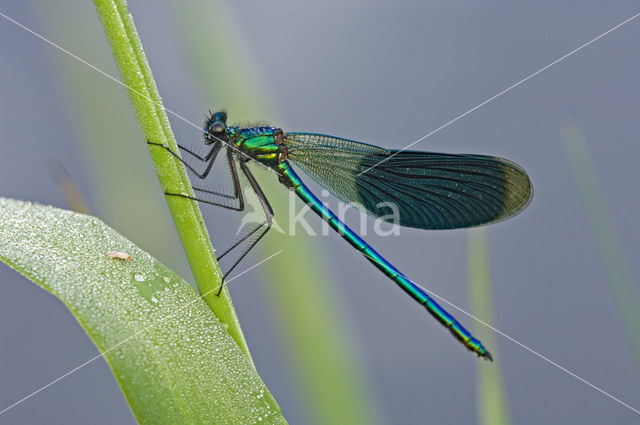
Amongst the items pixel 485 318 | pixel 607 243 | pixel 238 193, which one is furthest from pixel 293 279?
pixel 607 243

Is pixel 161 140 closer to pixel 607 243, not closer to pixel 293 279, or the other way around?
pixel 293 279

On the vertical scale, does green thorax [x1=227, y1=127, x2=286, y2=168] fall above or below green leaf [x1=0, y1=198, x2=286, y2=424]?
above

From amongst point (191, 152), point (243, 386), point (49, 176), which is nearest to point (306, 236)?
point (191, 152)

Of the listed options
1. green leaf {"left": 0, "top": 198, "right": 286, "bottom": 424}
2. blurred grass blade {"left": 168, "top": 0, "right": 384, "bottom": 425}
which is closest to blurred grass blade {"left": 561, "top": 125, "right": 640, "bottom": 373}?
blurred grass blade {"left": 168, "top": 0, "right": 384, "bottom": 425}

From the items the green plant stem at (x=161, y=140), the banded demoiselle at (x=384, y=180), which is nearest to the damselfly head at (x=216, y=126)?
the banded demoiselle at (x=384, y=180)

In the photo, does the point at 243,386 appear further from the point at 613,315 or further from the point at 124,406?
the point at 613,315

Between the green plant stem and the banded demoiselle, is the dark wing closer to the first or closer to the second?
the banded demoiselle

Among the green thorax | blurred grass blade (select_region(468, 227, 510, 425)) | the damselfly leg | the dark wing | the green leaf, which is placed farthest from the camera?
the dark wing
